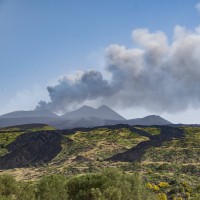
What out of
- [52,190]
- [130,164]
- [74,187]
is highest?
[52,190]

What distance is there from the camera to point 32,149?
5236 inches

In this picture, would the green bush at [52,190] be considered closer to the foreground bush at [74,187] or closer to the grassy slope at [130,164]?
the foreground bush at [74,187]

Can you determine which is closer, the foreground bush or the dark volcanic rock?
the foreground bush

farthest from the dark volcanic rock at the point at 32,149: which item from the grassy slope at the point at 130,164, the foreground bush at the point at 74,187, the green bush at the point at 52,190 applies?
the green bush at the point at 52,190

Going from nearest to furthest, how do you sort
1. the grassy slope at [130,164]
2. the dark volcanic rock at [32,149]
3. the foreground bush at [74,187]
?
the foreground bush at [74,187], the grassy slope at [130,164], the dark volcanic rock at [32,149]

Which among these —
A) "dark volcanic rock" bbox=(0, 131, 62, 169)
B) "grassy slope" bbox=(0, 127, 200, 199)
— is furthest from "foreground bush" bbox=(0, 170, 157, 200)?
"dark volcanic rock" bbox=(0, 131, 62, 169)

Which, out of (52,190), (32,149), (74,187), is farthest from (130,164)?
(32,149)

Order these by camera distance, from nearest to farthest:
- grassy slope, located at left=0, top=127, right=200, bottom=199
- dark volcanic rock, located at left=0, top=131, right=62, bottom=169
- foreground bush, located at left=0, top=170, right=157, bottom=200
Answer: foreground bush, located at left=0, top=170, right=157, bottom=200 → grassy slope, located at left=0, top=127, right=200, bottom=199 → dark volcanic rock, located at left=0, top=131, right=62, bottom=169

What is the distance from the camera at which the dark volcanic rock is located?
4567 inches

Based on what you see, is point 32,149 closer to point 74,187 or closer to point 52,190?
point 74,187

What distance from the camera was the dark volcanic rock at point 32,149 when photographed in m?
116

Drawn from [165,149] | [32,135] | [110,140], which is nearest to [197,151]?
[165,149]

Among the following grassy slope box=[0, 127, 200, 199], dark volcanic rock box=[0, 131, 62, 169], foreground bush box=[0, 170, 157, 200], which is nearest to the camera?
foreground bush box=[0, 170, 157, 200]

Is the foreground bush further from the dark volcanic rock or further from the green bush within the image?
the dark volcanic rock
